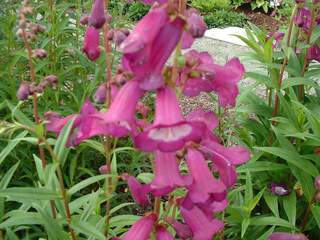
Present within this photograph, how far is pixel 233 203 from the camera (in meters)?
3.11

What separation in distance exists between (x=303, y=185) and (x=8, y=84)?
2.31 meters

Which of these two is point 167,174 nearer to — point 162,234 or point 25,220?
point 162,234

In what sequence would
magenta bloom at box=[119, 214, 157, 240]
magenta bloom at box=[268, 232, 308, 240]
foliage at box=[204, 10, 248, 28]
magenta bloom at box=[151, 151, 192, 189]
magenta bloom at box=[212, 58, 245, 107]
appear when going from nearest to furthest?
magenta bloom at box=[151, 151, 192, 189], magenta bloom at box=[212, 58, 245, 107], magenta bloom at box=[119, 214, 157, 240], magenta bloom at box=[268, 232, 308, 240], foliage at box=[204, 10, 248, 28]

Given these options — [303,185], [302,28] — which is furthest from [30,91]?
[302,28]

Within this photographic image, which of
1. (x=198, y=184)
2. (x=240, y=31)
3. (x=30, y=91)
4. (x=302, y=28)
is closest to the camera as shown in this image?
(x=198, y=184)

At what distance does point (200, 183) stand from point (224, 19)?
866 centimetres

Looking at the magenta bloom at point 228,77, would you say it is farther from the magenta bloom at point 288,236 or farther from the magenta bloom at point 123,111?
the magenta bloom at point 288,236

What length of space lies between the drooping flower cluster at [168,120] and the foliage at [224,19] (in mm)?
8054

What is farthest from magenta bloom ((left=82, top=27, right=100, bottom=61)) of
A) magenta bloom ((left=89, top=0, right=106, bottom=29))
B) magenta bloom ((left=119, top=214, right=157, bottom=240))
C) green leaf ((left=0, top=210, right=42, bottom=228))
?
green leaf ((left=0, top=210, right=42, bottom=228))

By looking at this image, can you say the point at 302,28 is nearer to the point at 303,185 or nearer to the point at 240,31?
the point at 303,185

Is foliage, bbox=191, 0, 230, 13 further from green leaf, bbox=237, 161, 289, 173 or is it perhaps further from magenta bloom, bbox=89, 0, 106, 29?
magenta bloom, bbox=89, 0, 106, 29

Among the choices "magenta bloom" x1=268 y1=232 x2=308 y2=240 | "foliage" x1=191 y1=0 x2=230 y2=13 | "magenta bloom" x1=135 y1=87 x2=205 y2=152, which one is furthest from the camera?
"foliage" x1=191 y1=0 x2=230 y2=13

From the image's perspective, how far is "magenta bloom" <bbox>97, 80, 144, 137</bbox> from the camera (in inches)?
58.0

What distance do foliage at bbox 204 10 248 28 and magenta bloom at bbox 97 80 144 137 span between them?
27.6 feet
